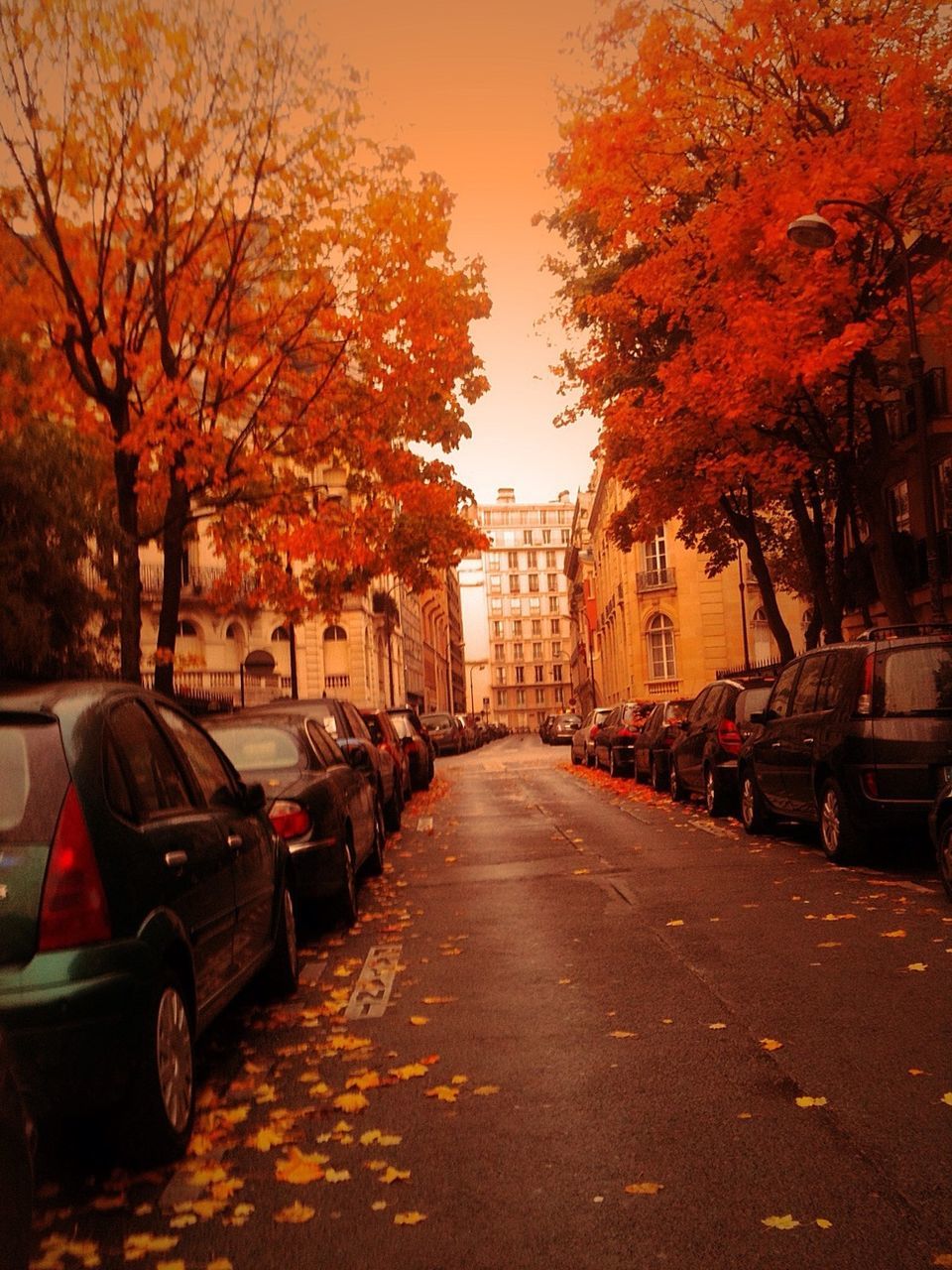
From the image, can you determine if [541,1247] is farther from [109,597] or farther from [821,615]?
[821,615]

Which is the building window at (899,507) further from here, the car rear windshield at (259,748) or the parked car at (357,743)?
the car rear windshield at (259,748)

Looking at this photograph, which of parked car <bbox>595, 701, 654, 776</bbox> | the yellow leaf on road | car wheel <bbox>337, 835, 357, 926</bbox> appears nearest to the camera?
the yellow leaf on road

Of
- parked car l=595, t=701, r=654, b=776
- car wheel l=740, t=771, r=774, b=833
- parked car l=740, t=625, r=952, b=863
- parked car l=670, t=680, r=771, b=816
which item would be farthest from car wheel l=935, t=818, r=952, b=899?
parked car l=595, t=701, r=654, b=776

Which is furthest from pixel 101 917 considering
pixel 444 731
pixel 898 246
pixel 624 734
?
pixel 444 731

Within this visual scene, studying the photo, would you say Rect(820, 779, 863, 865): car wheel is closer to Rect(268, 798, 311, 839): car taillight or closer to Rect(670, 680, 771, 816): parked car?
Rect(670, 680, 771, 816): parked car

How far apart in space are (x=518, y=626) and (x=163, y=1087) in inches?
6086

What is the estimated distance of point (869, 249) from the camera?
19.9 meters

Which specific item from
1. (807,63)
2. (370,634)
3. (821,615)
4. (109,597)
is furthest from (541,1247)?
(370,634)

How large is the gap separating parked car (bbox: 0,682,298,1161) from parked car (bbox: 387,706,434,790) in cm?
2026

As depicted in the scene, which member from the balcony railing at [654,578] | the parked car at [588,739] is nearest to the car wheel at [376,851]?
the parked car at [588,739]

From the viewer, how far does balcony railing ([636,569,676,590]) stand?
5988cm

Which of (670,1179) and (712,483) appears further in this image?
(712,483)

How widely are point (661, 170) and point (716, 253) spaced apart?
2.44 m

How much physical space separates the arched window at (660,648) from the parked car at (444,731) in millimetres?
9255
